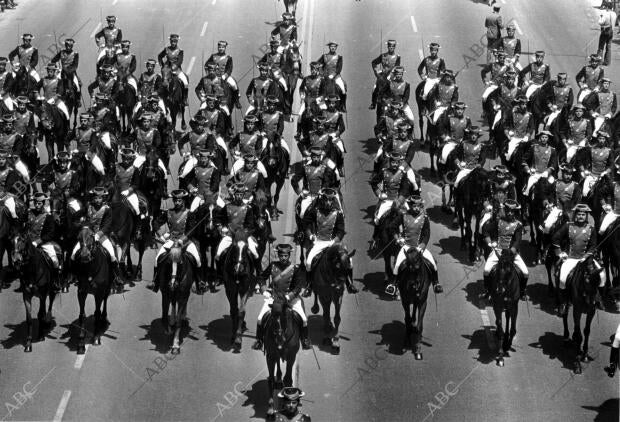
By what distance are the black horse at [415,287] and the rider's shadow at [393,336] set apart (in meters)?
0.48

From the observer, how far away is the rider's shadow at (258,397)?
93.7 ft

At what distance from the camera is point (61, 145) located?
137 ft

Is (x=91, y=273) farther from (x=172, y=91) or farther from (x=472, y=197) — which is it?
(x=172, y=91)

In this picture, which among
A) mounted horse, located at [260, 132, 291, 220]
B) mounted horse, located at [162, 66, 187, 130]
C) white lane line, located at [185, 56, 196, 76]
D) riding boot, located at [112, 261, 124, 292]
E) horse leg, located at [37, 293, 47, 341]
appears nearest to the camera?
riding boot, located at [112, 261, 124, 292]

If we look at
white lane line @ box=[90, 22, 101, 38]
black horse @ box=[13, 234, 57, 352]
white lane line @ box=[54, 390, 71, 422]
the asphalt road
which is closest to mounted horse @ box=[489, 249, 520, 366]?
the asphalt road

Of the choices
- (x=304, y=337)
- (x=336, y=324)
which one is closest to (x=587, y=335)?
(x=336, y=324)

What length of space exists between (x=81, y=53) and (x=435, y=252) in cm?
2297

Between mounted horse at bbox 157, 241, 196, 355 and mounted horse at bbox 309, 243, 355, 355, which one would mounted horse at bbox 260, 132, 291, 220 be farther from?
mounted horse at bbox 157, 241, 196, 355

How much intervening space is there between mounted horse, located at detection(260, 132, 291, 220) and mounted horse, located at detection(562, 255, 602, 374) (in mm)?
10005

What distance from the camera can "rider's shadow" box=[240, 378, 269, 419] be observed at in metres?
28.5

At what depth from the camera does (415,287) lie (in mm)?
30219

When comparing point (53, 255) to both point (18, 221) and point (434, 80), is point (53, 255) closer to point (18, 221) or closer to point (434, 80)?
point (18, 221)

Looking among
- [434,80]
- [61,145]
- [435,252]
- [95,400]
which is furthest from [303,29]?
[95,400]

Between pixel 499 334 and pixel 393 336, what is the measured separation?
2.55 m
